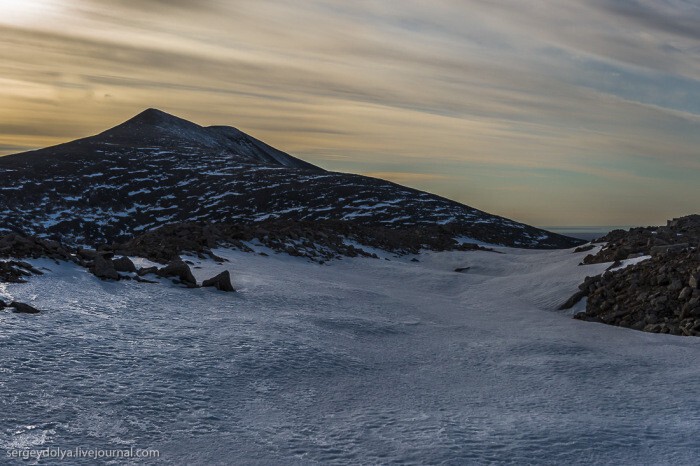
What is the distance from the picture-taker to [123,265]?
11195 mm

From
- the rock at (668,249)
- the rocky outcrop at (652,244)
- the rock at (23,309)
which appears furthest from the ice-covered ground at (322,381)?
the rocky outcrop at (652,244)

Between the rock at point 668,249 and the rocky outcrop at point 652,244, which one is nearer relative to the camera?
the rock at point 668,249

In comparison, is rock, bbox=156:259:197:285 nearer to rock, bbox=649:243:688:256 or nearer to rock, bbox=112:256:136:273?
rock, bbox=112:256:136:273

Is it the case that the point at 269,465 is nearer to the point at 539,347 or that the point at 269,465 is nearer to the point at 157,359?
the point at 157,359

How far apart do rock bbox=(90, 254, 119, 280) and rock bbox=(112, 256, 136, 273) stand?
21 centimetres

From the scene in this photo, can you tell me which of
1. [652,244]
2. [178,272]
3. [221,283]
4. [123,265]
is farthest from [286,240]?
[652,244]

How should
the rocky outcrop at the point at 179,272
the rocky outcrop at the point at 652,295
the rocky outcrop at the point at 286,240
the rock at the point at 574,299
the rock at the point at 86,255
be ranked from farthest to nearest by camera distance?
the rocky outcrop at the point at 286,240
the rock at the point at 574,299
the rock at the point at 86,255
the rocky outcrop at the point at 179,272
the rocky outcrop at the point at 652,295

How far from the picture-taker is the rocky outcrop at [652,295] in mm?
10719

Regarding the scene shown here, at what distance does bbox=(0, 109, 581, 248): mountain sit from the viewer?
48750 mm

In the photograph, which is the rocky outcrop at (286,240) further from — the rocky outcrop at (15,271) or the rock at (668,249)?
the rock at (668,249)

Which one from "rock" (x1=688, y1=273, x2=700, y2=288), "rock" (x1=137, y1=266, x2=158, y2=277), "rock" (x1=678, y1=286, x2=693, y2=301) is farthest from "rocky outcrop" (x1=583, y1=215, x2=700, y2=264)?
"rock" (x1=137, y1=266, x2=158, y2=277)

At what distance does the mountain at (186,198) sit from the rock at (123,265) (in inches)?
1108

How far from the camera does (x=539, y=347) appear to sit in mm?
9047

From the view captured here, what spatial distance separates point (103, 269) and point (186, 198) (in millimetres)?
49891
